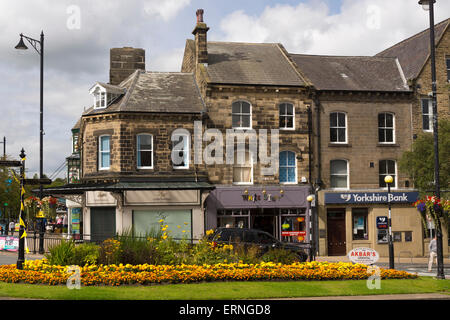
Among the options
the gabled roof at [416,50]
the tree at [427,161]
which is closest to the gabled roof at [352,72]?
the gabled roof at [416,50]

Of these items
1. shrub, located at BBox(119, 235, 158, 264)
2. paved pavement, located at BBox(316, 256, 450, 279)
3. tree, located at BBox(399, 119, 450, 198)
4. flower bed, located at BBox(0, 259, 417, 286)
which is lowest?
paved pavement, located at BBox(316, 256, 450, 279)

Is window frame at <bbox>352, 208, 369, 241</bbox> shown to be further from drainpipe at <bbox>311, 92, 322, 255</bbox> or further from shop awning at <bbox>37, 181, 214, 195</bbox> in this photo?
shop awning at <bbox>37, 181, 214, 195</bbox>

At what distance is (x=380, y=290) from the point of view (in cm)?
1641

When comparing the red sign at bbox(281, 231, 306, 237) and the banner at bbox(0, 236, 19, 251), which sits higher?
the red sign at bbox(281, 231, 306, 237)

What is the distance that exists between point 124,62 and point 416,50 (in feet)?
62.0

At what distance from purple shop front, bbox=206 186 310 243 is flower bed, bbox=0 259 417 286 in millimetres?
12825

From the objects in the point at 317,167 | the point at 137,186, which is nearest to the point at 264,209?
the point at 317,167

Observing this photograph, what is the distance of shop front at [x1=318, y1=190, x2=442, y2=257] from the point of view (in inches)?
1287

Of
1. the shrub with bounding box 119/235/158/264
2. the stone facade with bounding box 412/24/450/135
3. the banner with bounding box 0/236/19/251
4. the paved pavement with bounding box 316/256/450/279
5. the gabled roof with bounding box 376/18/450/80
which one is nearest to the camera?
the shrub with bounding box 119/235/158/264

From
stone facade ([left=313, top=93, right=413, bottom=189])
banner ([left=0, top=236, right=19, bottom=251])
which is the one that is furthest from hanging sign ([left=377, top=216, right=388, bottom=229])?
banner ([left=0, top=236, right=19, bottom=251])

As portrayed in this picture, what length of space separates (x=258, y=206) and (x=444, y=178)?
32.5 ft

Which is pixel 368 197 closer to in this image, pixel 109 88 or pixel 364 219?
pixel 364 219

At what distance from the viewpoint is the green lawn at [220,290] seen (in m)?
14.6

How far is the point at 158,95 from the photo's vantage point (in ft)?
107
